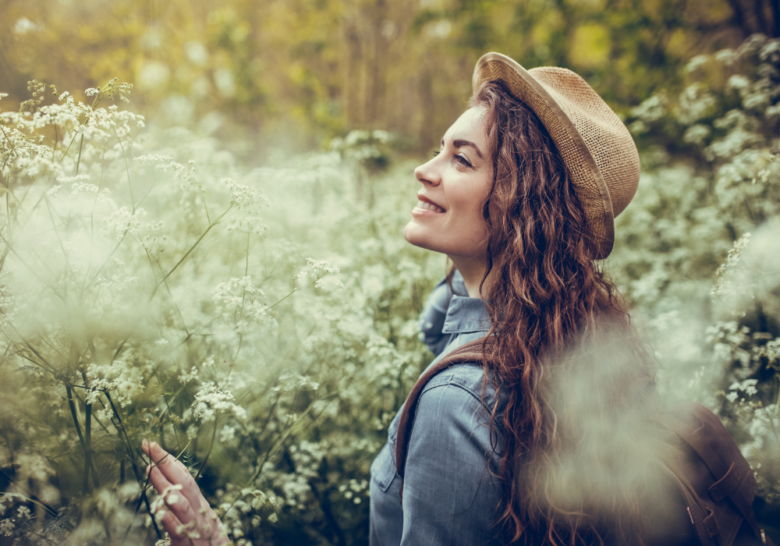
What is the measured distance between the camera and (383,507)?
4.36 feet

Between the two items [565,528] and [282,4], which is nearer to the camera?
[565,528]

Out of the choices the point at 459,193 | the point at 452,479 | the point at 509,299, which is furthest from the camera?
the point at 459,193

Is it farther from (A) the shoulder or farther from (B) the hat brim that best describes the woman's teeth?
(A) the shoulder

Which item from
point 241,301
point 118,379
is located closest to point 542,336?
point 241,301

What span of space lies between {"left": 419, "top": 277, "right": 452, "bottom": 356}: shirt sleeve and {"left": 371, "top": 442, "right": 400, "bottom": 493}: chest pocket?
542 millimetres

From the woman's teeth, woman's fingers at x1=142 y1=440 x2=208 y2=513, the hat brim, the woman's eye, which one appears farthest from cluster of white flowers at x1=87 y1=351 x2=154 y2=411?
the hat brim

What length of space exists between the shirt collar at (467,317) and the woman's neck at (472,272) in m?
0.08

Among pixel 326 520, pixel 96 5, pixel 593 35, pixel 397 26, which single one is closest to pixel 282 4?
pixel 397 26

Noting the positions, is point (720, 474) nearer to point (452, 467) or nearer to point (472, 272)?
point (452, 467)

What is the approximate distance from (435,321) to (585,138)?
957mm

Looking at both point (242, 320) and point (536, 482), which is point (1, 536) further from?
point (536, 482)

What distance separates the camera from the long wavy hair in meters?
1.04

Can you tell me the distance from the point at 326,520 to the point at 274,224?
1792 mm

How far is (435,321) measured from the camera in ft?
5.97
